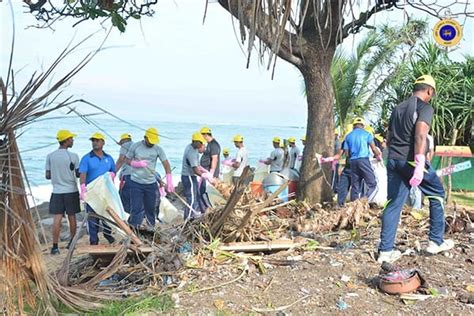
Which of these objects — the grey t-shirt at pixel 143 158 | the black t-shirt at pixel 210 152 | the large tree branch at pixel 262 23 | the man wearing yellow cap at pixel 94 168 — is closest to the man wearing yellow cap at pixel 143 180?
the grey t-shirt at pixel 143 158

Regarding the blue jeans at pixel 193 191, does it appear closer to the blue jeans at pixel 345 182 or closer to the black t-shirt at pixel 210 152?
the black t-shirt at pixel 210 152

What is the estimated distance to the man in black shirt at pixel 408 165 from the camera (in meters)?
5.21

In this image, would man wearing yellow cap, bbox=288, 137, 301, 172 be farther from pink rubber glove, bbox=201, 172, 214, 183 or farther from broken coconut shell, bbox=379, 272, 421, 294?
broken coconut shell, bbox=379, 272, 421, 294

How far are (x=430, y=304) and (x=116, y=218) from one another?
3022mm

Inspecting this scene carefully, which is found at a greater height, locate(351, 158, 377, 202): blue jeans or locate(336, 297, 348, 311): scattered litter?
Result: locate(351, 158, 377, 202): blue jeans

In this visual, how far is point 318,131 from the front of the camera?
28.8 feet

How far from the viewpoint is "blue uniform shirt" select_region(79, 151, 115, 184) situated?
8195 millimetres

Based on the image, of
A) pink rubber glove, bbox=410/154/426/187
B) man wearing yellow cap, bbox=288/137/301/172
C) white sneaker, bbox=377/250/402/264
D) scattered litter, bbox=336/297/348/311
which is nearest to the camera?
scattered litter, bbox=336/297/348/311

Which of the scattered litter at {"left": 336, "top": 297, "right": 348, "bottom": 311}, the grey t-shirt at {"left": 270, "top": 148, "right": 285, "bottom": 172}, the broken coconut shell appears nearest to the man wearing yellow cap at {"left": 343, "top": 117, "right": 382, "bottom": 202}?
the grey t-shirt at {"left": 270, "top": 148, "right": 285, "bottom": 172}

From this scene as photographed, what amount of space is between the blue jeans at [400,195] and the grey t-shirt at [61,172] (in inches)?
179

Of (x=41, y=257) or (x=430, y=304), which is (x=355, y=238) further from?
(x=41, y=257)

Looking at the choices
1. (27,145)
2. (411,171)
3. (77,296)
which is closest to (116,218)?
(77,296)

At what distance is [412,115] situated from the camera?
5.27 m

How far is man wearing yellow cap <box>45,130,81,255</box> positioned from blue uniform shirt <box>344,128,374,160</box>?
4.57 m
